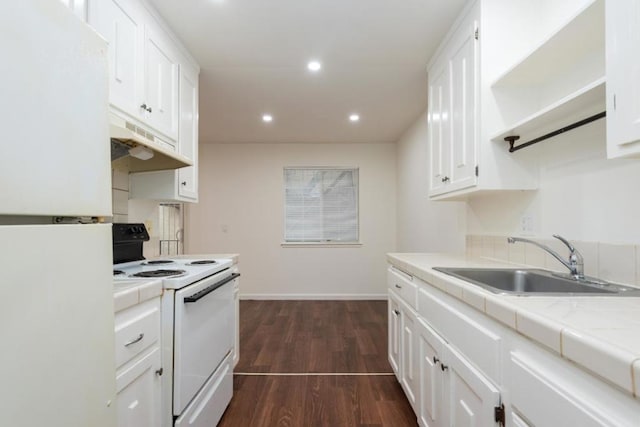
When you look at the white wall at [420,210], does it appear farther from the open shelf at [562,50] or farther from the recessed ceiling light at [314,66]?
the recessed ceiling light at [314,66]

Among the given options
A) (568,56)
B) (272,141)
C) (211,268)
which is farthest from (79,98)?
(272,141)

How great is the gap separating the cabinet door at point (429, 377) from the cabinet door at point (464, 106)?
872 mm

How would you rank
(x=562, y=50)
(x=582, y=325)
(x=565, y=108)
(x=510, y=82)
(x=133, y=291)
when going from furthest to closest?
(x=510, y=82) < (x=562, y=50) < (x=565, y=108) < (x=133, y=291) < (x=582, y=325)

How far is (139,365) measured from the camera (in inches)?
45.4

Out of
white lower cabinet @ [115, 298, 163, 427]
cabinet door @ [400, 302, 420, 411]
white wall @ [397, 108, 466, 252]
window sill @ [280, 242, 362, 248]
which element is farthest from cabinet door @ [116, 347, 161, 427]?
window sill @ [280, 242, 362, 248]

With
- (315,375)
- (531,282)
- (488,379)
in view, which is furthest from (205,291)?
(531,282)

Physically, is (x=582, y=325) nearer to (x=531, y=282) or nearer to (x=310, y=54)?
(x=531, y=282)

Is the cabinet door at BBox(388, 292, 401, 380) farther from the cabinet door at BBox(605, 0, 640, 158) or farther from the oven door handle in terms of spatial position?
the cabinet door at BBox(605, 0, 640, 158)

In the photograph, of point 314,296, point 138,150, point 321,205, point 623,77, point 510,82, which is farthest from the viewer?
point 321,205

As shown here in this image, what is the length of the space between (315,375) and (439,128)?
2.06 meters

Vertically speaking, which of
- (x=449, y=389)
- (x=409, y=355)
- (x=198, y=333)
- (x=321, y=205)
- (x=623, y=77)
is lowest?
(x=409, y=355)

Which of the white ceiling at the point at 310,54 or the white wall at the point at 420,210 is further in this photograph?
the white wall at the point at 420,210

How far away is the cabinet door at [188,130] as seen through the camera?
2223 millimetres

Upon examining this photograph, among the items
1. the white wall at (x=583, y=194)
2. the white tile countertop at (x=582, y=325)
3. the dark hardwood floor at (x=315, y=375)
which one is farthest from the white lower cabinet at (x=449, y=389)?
the white wall at (x=583, y=194)
